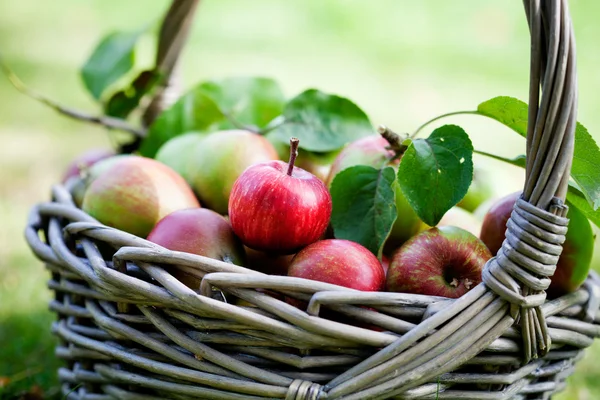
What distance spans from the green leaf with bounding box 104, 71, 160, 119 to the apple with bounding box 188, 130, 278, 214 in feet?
1.30

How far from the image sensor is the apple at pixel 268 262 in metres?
1.07

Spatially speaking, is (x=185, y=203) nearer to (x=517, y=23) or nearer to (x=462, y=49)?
(x=462, y=49)

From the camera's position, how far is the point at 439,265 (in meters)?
0.99

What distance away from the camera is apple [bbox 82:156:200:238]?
1.17m

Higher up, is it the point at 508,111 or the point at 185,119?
the point at 508,111

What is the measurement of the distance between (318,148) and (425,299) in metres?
0.54

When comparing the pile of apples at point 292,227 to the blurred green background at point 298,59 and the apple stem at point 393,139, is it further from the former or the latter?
the blurred green background at point 298,59

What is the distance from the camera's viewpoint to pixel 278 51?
485cm

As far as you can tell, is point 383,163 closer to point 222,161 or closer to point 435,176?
point 435,176

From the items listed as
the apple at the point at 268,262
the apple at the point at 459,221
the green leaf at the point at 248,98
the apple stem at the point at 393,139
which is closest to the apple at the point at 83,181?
the green leaf at the point at 248,98

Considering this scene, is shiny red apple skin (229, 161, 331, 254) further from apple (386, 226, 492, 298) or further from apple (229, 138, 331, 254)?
apple (386, 226, 492, 298)

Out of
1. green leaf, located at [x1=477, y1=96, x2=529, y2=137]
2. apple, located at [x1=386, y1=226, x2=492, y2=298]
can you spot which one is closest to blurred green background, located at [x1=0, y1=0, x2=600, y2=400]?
apple, located at [x1=386, y1=226, x2=492, y2=298]

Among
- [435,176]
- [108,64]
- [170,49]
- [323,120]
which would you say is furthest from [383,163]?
[108,64]

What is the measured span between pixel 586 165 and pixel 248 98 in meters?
0.85
